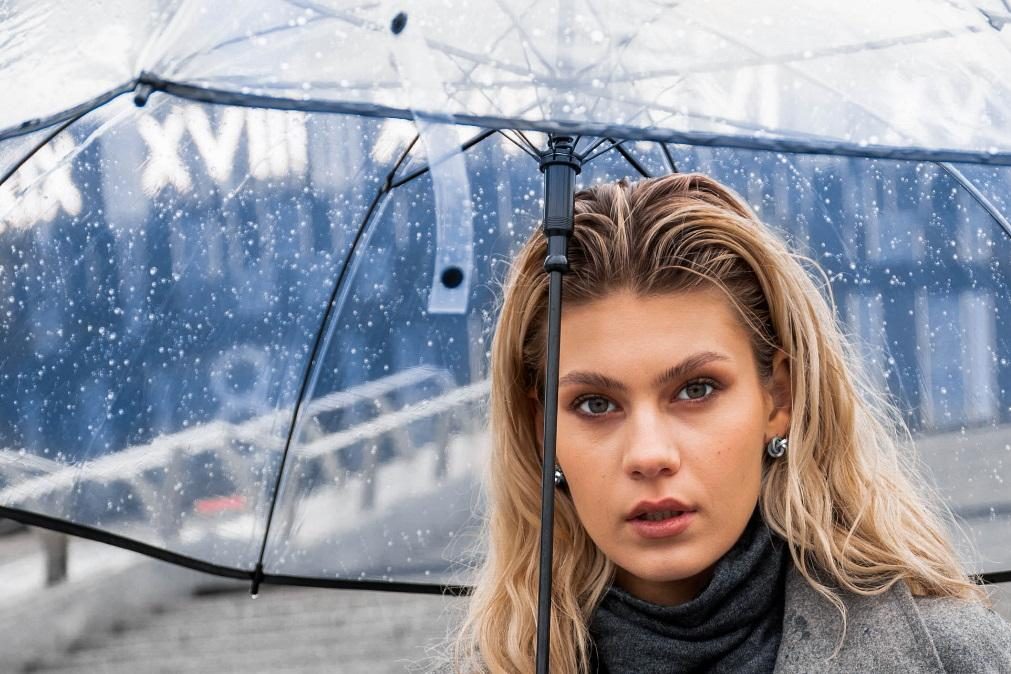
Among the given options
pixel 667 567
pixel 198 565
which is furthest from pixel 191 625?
pixel 667 567

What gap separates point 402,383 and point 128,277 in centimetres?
65

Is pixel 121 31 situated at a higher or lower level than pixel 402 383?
higher

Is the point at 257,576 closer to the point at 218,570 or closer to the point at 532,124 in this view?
the point at 218,570

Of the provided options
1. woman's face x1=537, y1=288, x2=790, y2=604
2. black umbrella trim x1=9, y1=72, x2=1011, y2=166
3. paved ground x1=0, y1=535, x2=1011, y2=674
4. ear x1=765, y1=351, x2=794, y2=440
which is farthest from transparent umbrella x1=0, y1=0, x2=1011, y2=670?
paved ground x1=0, y1=535, x2=1011, y2=674

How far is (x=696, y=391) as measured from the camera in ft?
6.40

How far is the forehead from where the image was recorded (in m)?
1.96

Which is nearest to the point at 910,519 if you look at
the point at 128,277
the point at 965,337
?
the point at 965,337

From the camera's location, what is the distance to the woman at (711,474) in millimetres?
1926

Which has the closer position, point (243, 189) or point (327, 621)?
point (243, 189)

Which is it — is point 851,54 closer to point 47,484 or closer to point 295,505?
point 295,505

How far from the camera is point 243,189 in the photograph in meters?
2.57

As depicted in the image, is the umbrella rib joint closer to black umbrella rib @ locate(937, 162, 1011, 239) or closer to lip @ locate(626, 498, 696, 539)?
lip @ locate(626, 498, 696, 539)

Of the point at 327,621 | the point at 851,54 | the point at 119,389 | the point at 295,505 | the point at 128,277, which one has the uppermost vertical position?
the point at 851,54

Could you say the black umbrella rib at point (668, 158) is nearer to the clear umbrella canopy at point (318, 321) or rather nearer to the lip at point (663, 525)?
the clear umbrella canopy at point (318, 321)
